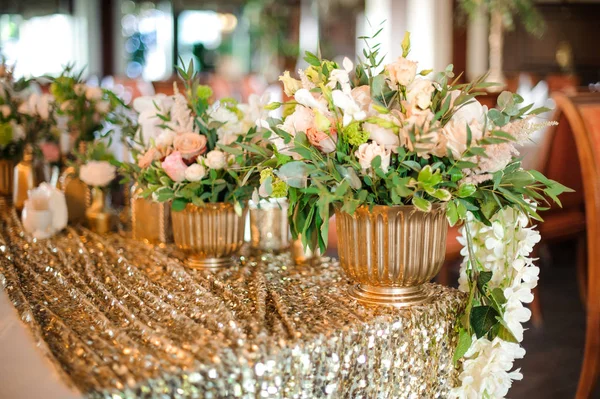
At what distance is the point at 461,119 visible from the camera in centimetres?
109

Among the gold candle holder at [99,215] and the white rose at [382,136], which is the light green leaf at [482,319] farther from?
the gold candle holder at [99,215]

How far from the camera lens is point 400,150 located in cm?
109

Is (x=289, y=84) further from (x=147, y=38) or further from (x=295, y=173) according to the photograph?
(x=147, y=38)

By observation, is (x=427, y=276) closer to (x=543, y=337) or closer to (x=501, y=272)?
(x=501, y=272)

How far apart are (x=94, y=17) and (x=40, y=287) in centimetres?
895

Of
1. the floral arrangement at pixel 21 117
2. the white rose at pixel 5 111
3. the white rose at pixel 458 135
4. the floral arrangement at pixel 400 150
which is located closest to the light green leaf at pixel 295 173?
the floral arrangement at pixel 400 150

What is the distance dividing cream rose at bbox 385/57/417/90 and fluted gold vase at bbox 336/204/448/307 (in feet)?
0.70

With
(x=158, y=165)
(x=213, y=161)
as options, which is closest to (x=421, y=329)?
(x=213, y=161)

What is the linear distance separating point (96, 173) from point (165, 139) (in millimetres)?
513

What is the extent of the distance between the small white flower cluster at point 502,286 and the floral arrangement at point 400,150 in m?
0.04

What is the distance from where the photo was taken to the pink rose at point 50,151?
2211 millimetres

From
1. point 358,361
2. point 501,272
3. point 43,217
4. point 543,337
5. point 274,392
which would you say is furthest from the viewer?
point 543,337

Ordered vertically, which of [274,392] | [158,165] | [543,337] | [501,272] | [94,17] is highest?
[94,17]

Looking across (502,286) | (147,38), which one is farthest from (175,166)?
(147,38)
